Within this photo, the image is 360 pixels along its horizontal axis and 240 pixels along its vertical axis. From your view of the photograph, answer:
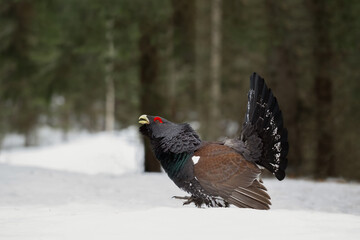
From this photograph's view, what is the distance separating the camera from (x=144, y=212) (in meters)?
4.29

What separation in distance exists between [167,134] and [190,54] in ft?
21.4

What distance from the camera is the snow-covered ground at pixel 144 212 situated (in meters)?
3.61

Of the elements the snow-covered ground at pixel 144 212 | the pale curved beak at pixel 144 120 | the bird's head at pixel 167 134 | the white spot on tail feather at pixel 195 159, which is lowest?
the snow-covered ground at pixel 144 212

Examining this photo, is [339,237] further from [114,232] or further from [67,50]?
[67,50]

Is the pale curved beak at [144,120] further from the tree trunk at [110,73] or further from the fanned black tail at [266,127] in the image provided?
the tree trunk at [110,73]

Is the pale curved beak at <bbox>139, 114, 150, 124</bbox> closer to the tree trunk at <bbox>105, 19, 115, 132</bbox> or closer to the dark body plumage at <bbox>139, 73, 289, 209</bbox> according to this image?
the dark body plumage at <bbox>139, 73, 289, 209</bbox>

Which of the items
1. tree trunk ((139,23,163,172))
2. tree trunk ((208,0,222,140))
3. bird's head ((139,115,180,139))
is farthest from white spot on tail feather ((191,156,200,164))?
tree trunk ((208,0,222,140))

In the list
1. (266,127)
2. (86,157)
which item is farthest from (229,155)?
(86,157)

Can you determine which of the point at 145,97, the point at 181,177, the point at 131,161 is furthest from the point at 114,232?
the point at 131,161

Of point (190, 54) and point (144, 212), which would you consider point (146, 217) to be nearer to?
point (144, 212)

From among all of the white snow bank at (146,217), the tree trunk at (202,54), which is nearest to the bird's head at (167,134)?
the white snow bank at (146,217)

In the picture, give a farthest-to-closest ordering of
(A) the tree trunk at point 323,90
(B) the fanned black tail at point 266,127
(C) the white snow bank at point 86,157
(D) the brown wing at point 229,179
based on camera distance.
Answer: (C) the white snow bank at point 86,157
(A) the tree trunk at point 323,90
(B) the fanned black tail at point 266,127
(D) the brown wing at point 229,179

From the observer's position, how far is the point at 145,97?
10023 mm

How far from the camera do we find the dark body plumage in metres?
4.55
